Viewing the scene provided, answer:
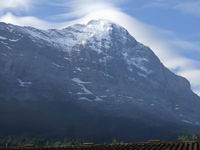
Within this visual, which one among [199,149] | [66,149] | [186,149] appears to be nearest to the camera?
[199,149]

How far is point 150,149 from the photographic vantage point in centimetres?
11081

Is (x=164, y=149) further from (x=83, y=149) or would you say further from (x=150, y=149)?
(x=83, y=149)

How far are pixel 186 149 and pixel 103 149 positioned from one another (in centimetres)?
1912

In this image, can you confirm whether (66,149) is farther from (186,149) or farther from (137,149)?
(186,149)

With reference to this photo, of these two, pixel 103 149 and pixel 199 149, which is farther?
pixel 103 149

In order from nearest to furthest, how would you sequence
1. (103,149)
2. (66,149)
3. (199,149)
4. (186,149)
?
(199,149) → (186,149) → (103,149) → (66,149)

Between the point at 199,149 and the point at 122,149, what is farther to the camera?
the point at 122,149

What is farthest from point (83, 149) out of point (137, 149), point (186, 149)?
point (186, 149)

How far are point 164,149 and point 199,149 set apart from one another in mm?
12091

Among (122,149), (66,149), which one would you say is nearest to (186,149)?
(122,149)

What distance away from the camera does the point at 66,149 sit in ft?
406

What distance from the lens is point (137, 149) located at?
4419 inches

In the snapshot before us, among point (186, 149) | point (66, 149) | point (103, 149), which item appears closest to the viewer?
point (186, 149)

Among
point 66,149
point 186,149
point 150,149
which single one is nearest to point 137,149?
point 150,149
